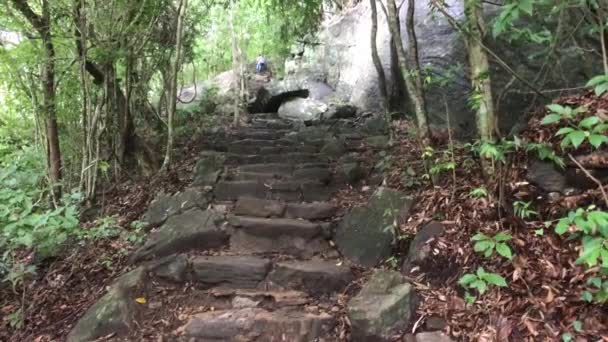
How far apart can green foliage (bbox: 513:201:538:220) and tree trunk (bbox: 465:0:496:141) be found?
53 centimetres

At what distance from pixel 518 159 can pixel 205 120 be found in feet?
23.7

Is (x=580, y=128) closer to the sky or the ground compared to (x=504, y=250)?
closer to the sky

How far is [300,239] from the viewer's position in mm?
3953

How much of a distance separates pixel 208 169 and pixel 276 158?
3.16ft

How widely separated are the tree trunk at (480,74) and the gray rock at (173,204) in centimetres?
289

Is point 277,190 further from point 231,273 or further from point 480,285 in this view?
point 480,285

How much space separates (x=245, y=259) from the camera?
366 centimetres

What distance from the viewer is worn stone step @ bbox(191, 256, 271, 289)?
3.50 meters

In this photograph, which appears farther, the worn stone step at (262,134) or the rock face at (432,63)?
the worn stone step at (262,134)

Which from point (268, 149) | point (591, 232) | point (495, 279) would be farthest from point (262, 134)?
point (591, 232)

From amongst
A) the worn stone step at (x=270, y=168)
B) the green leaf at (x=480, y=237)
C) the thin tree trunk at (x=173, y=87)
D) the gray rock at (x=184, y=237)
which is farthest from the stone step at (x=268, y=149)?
the green leaf at (x=480, y=237)

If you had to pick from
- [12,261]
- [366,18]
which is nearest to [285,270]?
[12,261]

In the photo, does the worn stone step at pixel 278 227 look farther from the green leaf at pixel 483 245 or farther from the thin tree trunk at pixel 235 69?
the thin tree trunk at pixel 235 69

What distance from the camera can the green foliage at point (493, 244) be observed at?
258cm
